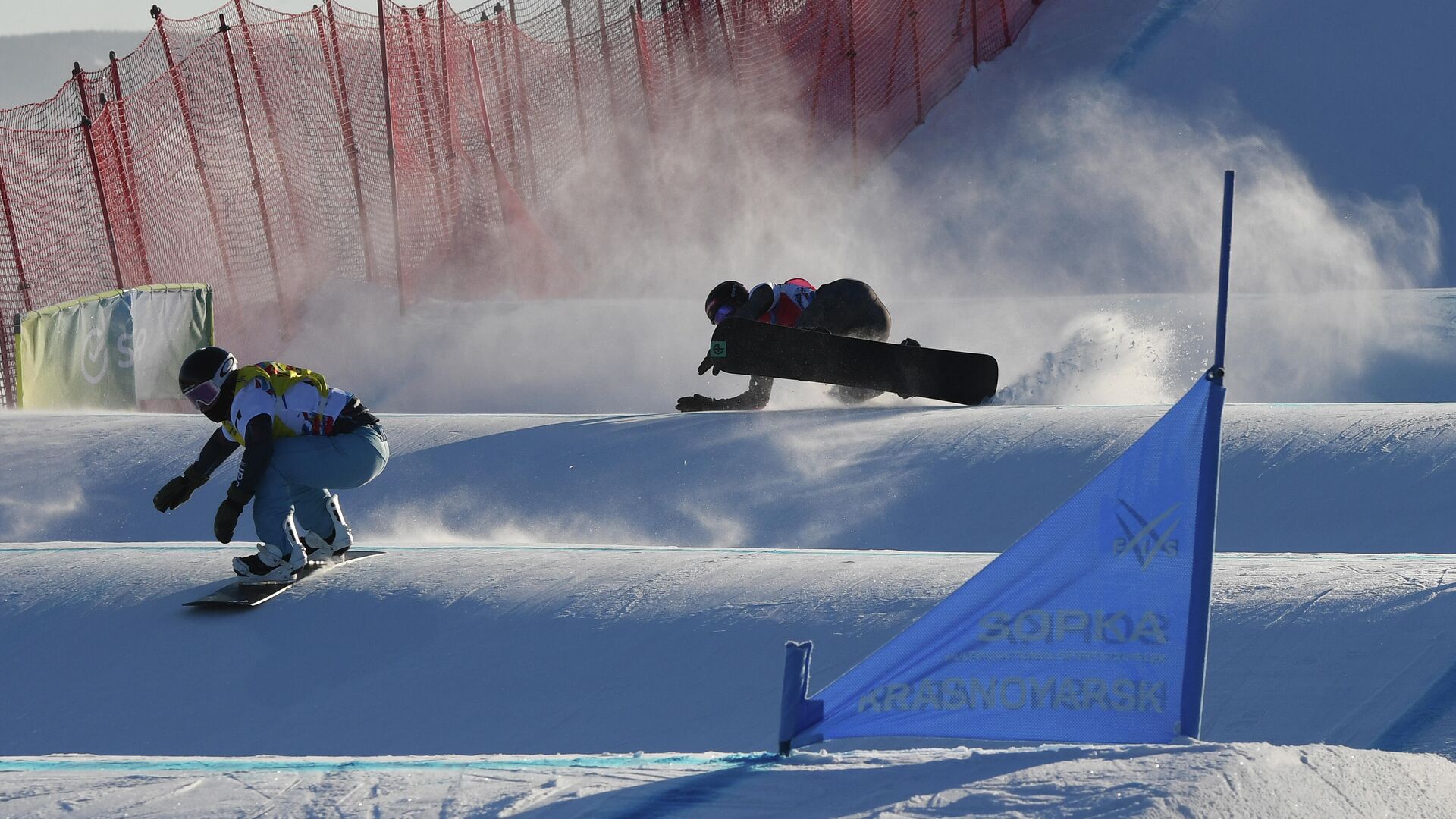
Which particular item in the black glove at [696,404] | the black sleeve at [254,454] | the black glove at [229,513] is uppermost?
the black glove at [696,404]

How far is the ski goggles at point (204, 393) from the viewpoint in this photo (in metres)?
5.06

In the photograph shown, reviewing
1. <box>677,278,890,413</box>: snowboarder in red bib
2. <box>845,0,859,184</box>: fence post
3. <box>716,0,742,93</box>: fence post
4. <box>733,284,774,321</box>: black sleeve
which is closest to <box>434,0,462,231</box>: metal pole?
<box>716,0,742,93</box>: fence post

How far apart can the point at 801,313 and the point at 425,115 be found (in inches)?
292

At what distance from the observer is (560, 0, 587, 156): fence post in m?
16.2

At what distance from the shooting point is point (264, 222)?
14.3 meters

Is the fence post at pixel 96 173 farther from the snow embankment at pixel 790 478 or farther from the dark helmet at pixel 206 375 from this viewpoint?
the dark helmet at pixel 206 375

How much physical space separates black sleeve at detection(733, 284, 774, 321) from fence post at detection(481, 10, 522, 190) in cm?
780

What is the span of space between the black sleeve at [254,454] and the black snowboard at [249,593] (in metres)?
0.34

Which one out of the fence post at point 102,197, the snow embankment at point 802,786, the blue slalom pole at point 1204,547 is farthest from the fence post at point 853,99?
the snow embankment at point 802,786

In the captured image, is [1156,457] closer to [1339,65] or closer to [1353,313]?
[1353,313]

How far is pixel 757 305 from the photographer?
9.12m

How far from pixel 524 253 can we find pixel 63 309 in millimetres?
6089

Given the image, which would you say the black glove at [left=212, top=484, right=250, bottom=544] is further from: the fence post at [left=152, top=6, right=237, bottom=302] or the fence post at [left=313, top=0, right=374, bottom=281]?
the fence post at [left=152, top=6, right=237, bottom=302]

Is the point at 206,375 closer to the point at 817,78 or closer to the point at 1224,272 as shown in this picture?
the point at 1224,272
